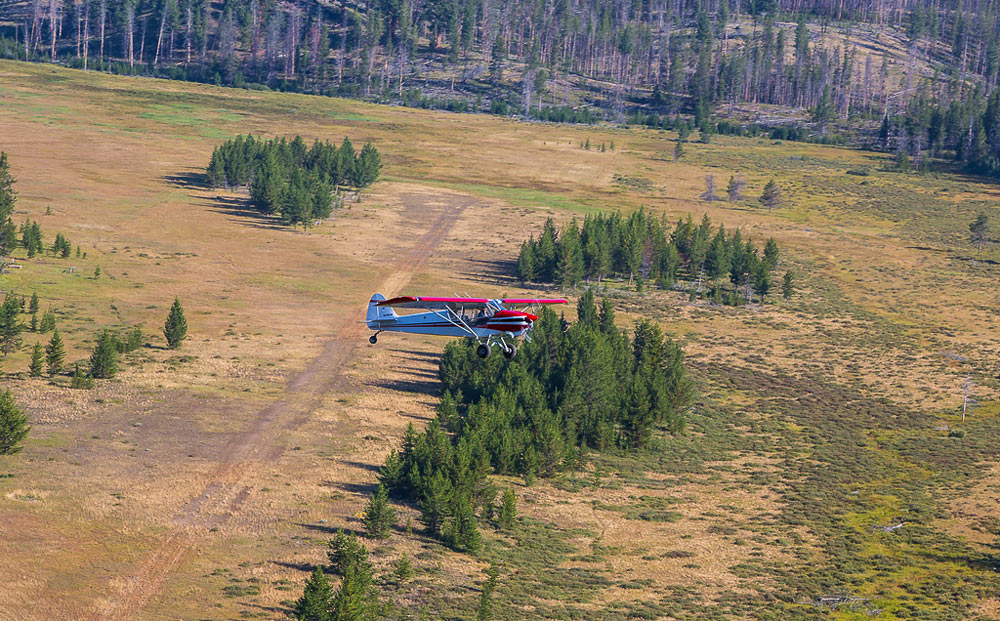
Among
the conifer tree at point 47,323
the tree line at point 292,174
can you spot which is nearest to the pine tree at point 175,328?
the conifer tree at point 47,323

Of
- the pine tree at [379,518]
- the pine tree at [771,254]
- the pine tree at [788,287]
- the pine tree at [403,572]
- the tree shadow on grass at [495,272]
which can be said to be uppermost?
the pine tree at [771,254]

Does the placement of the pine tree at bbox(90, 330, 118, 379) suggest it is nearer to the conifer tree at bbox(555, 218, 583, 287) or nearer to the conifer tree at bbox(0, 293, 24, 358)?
the conifer tree at bbox(0, 293, 24, 358)

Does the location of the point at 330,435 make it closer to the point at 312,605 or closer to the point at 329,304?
the point at 312,605

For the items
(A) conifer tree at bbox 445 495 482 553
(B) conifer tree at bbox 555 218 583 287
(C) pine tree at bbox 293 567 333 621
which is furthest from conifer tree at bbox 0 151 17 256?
(C) pine tree at bbox 293 567 333 621

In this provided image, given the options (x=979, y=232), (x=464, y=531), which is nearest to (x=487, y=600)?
(x=464, y=531)

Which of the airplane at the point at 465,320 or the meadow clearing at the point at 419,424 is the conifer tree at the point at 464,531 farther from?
the airplane at the point at 465,320

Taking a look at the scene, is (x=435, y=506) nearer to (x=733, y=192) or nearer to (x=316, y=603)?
(x=316, y=603)
